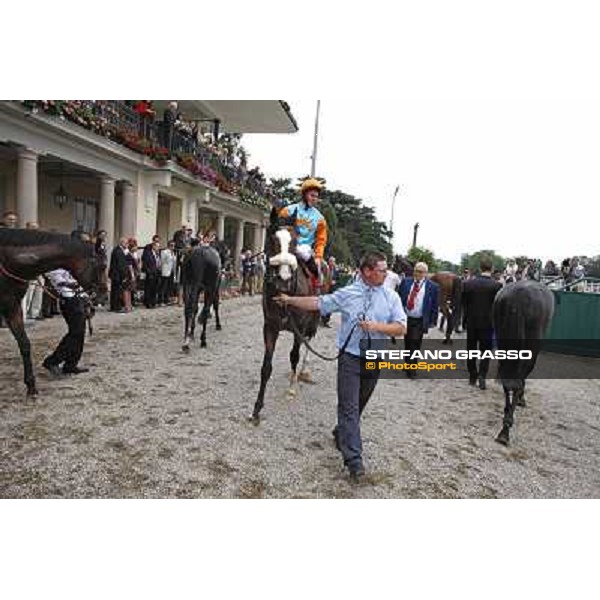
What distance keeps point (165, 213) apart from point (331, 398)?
51.8 feet

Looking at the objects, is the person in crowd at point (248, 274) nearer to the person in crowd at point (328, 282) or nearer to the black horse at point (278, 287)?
the person in crowd at point (328, 282)

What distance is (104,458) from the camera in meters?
3.81

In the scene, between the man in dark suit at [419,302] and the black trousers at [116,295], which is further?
the black trousers at [116,295]

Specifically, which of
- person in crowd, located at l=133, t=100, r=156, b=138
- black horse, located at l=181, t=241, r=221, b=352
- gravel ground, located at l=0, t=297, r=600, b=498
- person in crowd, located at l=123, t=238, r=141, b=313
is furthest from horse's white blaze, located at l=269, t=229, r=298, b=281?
person in crowd, located at l=133, t=100, r=156, b=138

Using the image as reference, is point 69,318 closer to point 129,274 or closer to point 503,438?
point 503,438

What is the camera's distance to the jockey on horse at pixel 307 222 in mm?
5176

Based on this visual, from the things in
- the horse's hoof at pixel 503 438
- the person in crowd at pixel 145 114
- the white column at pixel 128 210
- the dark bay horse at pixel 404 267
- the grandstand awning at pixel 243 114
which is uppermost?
the grandstand awning at pixel 243 114

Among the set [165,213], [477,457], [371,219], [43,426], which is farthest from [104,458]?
[371,219]

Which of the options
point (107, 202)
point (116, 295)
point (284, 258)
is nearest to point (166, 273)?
point (116, 295)

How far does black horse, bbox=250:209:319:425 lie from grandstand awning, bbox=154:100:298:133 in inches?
547

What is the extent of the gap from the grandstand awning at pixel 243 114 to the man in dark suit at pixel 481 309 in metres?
12.6

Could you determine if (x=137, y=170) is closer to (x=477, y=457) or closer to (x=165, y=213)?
(x=165, y=213)

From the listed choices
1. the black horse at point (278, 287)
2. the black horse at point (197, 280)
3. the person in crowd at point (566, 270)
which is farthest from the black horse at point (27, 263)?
the person in crowd at point (566, 270)

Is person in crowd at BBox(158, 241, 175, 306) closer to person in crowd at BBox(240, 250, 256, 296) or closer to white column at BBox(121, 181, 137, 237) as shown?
white column at BBox(121, 181, 137, 237)
